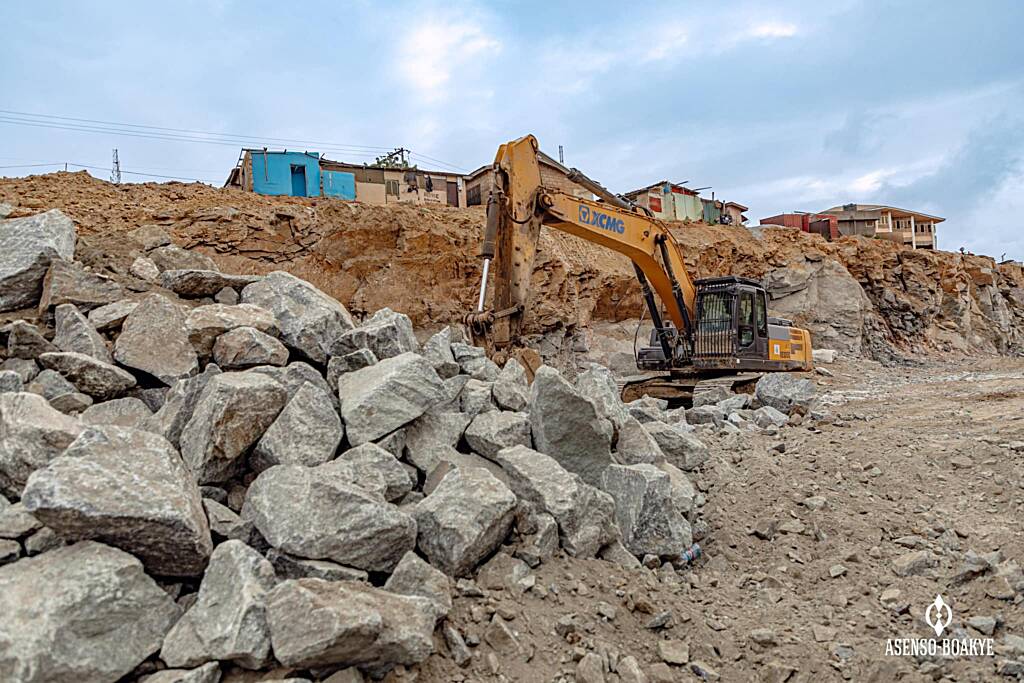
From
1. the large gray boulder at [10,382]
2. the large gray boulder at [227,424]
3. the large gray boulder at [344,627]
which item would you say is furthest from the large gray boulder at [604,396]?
the large gray boulder at [10,382]

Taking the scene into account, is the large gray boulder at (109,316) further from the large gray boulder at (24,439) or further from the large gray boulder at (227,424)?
the large gray boulder at (227,424)

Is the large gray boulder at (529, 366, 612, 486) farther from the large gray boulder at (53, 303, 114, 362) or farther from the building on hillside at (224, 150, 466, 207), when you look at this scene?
the building on hillside at (224, 150, 466, 207)

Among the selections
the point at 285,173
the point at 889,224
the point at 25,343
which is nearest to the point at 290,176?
the point at 285,173

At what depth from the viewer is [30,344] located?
3.72 metres

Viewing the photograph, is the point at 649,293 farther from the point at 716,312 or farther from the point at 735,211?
the point at 735,211

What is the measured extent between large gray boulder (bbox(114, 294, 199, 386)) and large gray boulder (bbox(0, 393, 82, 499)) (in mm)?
794

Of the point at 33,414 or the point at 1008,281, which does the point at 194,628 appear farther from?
the point at 1008,281

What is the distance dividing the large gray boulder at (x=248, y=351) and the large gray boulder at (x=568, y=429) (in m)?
1.46

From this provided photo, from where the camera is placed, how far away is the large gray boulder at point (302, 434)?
294cm

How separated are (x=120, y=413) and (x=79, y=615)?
5.51ft

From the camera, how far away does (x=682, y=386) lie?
11078 mm

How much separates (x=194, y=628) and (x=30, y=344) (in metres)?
2.53

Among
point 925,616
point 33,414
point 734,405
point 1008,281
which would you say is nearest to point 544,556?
point 925,616

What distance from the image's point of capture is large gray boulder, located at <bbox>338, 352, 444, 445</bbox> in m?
3.20
